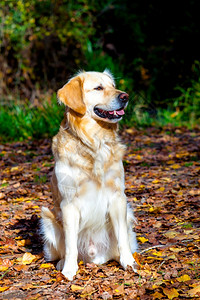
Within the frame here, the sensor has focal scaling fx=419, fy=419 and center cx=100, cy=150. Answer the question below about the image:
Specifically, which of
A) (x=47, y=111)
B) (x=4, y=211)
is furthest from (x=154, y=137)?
(x=4, y=211)

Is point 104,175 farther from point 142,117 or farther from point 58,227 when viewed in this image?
point 142,117

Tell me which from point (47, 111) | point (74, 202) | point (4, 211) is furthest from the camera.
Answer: point (47, 111)

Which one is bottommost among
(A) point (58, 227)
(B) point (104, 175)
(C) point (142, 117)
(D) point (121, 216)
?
(C) point (142, 117)

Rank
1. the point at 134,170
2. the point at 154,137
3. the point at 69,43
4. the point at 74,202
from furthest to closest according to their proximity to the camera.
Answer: the point at 69,43 < the point at 154,137 < the point at 134,170 < the point at 74,202

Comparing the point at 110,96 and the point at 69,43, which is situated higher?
the point at 110,96

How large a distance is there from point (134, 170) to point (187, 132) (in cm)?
272

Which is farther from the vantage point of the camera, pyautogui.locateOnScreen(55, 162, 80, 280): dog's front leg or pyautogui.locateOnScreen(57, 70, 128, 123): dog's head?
pyautogui.locateOnScreen(57, 70, 128, 123): dog's head

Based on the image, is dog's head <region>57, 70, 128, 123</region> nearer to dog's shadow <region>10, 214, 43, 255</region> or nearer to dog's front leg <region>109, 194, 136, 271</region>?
dog's front leg <region>109, 194, 136, 271</region>

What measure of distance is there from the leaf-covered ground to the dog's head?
1.22 m

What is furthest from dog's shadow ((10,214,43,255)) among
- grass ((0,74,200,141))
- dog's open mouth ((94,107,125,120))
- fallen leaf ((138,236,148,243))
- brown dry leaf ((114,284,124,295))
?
grass ((0,74,200,141))

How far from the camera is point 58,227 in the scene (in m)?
3.56

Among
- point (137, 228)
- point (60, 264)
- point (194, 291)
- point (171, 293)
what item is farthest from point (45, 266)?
point (194, 291)

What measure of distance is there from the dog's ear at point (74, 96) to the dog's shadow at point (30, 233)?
151 cm

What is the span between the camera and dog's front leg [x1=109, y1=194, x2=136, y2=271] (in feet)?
10.8
